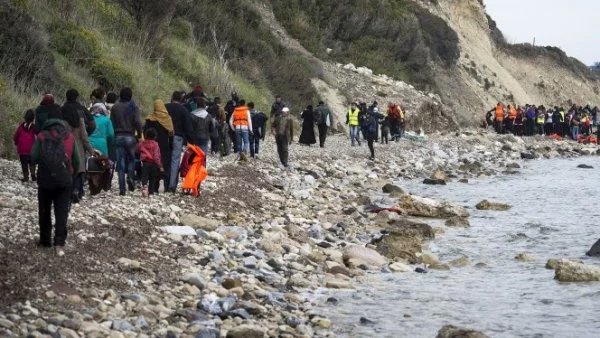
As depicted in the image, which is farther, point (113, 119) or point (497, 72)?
point (497, 72)

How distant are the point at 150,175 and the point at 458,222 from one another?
22.7 feet

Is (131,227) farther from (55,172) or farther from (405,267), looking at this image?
(405,267)

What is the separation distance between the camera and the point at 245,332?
7859mm

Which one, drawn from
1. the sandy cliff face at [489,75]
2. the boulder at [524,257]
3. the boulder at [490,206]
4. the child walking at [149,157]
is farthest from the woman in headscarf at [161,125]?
the sandy cliff face at [489,75]

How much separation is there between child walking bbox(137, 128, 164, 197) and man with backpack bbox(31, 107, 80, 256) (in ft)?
12.9

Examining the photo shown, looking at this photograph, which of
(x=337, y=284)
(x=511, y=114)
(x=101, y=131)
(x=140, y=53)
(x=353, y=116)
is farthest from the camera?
(x=511, y=114)

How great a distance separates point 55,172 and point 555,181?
22.4m

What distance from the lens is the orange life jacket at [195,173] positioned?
45.4 feet

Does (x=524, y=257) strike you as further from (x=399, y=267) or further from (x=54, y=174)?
(x=54, y=174)

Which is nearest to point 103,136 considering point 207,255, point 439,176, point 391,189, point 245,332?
point 207,255

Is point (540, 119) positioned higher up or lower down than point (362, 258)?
higher up

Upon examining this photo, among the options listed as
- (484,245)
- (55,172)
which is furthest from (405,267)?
(55,172)

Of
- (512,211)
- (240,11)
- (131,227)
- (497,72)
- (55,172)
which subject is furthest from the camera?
(497,72)

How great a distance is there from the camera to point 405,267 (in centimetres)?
1247
